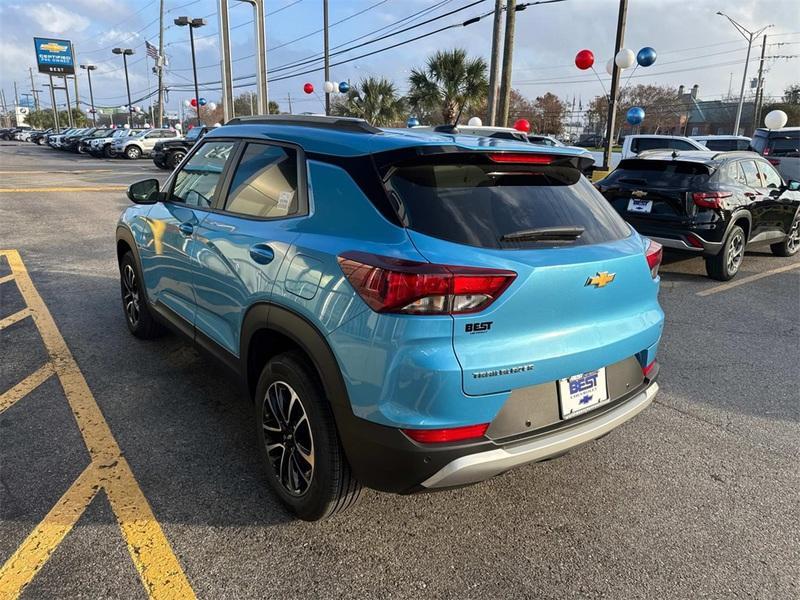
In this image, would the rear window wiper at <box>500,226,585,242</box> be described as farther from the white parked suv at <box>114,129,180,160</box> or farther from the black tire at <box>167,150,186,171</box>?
the white parked suv at <box>114,129,180,160</box>

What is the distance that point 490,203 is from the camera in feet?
7.64

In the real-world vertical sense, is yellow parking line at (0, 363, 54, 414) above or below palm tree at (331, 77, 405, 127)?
below

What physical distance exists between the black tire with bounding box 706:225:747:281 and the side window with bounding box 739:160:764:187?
2.47 ft

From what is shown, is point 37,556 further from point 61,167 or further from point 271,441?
point 61,167

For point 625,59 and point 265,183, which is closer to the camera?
point 265,183

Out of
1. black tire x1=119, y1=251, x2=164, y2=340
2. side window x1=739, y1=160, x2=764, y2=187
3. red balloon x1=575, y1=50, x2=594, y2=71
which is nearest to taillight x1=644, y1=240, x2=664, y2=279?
black tire x1=119, y1=251, x2=164, y2=340

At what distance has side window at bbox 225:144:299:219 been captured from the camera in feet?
8.82

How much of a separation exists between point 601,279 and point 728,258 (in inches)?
229

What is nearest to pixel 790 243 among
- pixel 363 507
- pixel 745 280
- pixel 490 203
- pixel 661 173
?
pixel 745 280

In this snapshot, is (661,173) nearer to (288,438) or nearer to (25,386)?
(288,438)

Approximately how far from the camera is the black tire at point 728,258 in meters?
7.10

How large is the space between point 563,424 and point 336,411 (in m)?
0.92

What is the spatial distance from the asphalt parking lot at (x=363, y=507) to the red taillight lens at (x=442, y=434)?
0.63 metres

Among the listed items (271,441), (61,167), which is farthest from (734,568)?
(61,167)
